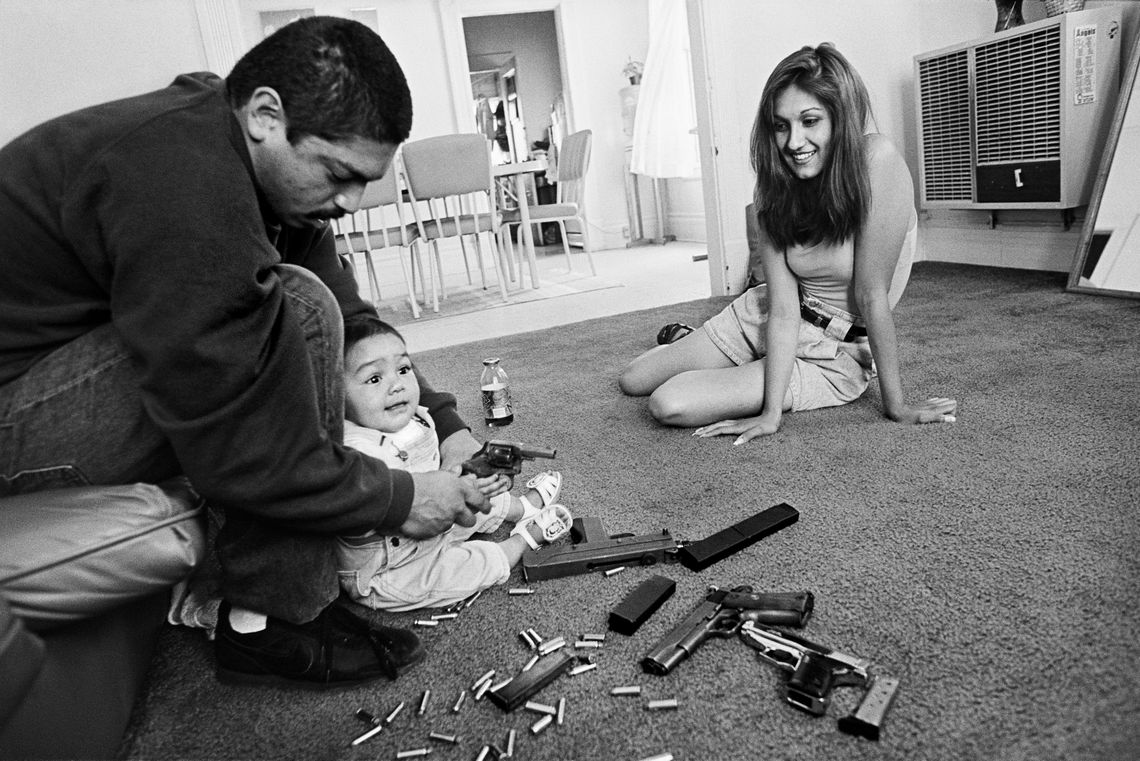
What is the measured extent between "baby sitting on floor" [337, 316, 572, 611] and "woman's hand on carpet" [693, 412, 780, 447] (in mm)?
553

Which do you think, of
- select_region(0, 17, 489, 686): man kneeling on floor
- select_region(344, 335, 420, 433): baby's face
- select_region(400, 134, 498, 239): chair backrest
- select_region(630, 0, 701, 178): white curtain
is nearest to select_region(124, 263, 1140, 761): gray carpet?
select_region(0, 17, 489, 686): man kneeling on floor

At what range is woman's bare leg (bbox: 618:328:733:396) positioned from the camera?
2.22 metres

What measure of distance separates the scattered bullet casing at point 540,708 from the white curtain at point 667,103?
5.87 metres

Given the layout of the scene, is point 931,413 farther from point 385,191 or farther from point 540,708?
point 385,191

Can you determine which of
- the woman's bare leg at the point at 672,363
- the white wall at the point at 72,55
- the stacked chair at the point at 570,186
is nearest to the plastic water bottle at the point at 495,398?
the woman's bare leg at the point at 672,363

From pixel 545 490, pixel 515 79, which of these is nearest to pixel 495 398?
pixel 545 490

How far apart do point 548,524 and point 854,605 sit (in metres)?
0.57

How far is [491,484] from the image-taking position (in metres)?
1.18

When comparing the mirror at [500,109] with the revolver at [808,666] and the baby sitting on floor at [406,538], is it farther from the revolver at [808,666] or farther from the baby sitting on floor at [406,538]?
the revolver at [808,666]

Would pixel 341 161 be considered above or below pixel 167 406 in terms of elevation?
above

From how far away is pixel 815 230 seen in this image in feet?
6.03

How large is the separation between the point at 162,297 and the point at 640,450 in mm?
1285

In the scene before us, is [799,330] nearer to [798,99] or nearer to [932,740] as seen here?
[798,99]

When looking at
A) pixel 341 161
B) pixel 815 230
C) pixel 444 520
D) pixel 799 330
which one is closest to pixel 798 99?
pixel 815 230
